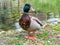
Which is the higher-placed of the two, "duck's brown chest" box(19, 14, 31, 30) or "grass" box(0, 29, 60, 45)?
"duck's brown chest" box(19, 14, 31, 30)

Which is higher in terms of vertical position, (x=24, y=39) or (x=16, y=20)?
(x=24, y=39)

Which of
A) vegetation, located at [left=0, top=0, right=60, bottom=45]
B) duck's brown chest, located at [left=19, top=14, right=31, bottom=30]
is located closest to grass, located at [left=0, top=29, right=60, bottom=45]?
vegetation, located at [left=0, top=0, right=60, bottom=45]

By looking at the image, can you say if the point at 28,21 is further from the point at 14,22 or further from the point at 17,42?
the point at 14,22

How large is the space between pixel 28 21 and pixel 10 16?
2.66 m

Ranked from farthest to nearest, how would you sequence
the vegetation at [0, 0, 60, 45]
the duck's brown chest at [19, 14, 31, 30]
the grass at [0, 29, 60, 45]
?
the duck's brown chest at [19, 14, 31, 30], the vegetation at [0, 0, 60, 45], the grass at [0, 29, 60, 45]

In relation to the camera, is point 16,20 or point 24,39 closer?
point 24,39

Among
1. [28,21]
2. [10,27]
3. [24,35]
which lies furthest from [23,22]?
[10,27]

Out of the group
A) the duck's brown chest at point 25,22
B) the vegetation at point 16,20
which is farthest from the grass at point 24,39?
the duck's brown chest at point 25,22

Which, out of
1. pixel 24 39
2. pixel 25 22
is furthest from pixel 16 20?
pixel 24 39

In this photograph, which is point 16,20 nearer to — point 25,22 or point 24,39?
point 25,22

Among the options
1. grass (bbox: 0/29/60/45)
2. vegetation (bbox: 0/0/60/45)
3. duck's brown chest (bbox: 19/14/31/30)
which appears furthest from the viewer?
duck's brown chest (bbox: 19/14/31/30)

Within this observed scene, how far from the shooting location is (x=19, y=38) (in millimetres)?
4793

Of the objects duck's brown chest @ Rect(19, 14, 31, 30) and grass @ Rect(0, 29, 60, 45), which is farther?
duck's brown chest @ Rect(19, 14, 31, 30)

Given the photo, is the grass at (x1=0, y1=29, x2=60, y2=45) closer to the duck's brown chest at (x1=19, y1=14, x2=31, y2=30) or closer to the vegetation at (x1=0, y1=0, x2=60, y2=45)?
the vegetation at (x1=0, y1=0, x2=60, y2=45)
